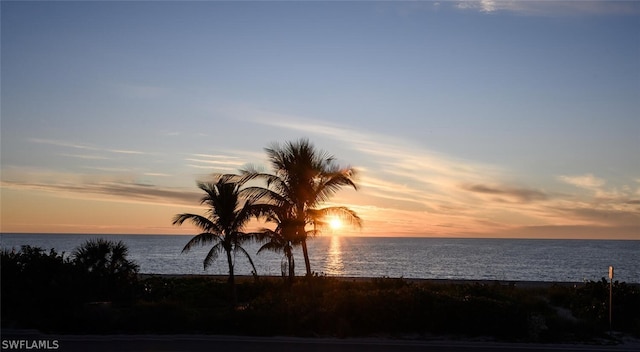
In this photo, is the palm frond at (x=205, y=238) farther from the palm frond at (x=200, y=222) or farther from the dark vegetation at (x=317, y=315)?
the dark vegetation at (x=317, y=315)

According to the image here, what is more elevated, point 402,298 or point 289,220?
point 289,220

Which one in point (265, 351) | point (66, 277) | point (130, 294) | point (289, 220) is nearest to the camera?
point (265, 351)

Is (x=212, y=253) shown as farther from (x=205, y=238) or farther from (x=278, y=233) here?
(x=278, y=233)

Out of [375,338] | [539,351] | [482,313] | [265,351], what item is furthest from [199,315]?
[539,351]

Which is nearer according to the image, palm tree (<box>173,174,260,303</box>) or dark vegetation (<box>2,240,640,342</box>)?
dark vegetation (<box>2,240,640,342</box>)

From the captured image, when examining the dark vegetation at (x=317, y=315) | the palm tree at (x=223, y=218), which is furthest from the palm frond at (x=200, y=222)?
the dark vegetation at (x=317, y=315)

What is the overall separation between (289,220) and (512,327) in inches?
470

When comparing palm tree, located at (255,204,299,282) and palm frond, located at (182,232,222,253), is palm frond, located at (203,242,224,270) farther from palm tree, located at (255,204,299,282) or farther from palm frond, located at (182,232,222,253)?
palm tree, located at (255,204,299,282)

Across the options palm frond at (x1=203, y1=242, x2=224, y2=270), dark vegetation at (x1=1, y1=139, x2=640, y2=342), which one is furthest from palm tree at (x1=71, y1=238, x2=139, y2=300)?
palm frond at (x1=203, y1=242, x2=224, y2=270)

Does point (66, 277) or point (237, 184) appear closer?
point (66, 277)

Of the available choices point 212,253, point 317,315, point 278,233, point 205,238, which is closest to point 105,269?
→ point 205,238

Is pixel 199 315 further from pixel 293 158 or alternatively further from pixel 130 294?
pixel 293 158

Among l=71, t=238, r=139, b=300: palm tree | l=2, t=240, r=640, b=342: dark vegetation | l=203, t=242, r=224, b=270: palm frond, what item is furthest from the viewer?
l=203, t=242, r=224, b=270: palm frond

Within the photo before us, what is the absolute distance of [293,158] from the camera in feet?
90.0
